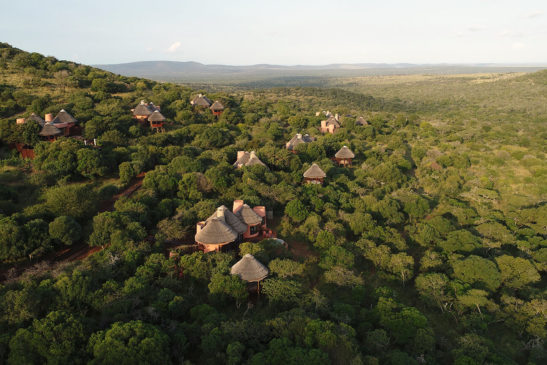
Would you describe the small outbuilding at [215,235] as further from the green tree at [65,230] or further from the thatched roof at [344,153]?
the thatched roof at [344,153]

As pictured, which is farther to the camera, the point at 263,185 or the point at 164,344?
the point at 263,185

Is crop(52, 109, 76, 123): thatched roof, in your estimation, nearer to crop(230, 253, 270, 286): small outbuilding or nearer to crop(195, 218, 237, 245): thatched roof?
crop(195, 218, 237, 245): thatched roof

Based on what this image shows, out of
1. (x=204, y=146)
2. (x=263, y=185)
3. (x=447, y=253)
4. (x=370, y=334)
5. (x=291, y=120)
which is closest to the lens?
(x=370, y=334)

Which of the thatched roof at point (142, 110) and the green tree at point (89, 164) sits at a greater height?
the thatched roof at point (142, 110)

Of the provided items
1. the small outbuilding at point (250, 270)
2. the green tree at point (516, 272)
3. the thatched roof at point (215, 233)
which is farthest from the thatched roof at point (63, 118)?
the green tree at point (516, 272)

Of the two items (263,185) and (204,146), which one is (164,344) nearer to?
(263,185)

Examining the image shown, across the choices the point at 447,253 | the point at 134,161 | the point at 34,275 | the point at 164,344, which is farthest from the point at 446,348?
the point at 134,161

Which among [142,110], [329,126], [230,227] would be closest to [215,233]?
[230,227]

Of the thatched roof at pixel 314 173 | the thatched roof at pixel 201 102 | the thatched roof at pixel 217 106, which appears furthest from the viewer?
the thatched roof at pixel 201 102
